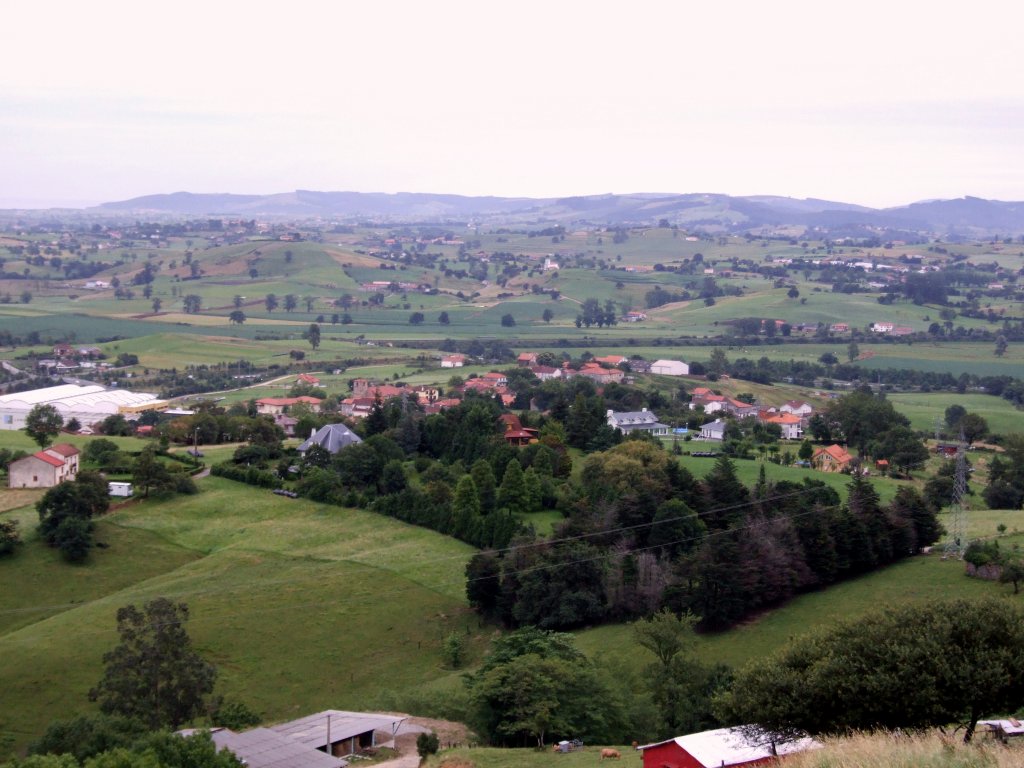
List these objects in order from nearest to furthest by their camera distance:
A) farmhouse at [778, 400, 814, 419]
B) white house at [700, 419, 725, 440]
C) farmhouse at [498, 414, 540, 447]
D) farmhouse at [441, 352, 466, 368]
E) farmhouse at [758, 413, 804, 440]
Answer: farmhouse at [498, 414, 540, 447] → white house at [700, 419, 725, 440] → farmhouse at [758, 413, 804, 440] → farmhouse at [778, 400, 814, 419] → farmhouse at [441, 352, 466, 368]

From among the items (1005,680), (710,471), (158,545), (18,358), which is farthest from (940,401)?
(18,358)

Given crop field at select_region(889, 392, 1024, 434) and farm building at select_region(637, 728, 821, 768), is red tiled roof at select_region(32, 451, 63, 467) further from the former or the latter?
crop field at select_region(889, 392, 1024, 434)

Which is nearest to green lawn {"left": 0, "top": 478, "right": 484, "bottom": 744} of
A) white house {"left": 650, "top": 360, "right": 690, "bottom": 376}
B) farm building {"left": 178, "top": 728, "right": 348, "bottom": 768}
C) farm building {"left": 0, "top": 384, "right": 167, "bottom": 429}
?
farm building {"left": 178, "top": 728, "right": 348, "bottom": 768}

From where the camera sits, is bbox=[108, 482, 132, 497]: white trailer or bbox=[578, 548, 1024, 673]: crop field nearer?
bbox=[578, 548, 1024, 673]: crop field

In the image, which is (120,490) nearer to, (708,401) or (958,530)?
(958,530)

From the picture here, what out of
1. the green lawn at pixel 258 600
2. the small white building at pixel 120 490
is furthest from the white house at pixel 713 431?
the small white building at pixel 120 490

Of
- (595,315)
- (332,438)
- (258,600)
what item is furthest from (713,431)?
(595,315)

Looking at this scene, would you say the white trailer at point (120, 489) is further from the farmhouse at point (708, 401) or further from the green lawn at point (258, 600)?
the farmhouse at point (708, 401)
